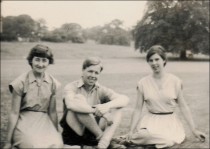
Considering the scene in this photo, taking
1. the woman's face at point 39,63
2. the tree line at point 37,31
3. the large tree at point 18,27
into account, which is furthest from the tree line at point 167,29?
the woman's face at point 39,63

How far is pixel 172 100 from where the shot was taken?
3.74 m

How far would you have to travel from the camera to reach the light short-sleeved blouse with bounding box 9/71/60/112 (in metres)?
3.37

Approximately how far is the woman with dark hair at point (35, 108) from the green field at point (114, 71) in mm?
2316

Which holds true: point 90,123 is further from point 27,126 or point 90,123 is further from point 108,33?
point 108,33

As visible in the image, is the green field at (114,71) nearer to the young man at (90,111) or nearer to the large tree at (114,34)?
the large tree at (114,34)

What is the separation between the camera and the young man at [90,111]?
3.24m

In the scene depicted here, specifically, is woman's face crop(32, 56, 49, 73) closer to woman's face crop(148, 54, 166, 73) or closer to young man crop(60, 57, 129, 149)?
young man crop(60, 57, 129, 149)

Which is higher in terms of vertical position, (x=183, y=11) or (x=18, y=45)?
(x=183, y=11)

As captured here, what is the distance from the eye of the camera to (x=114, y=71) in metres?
15.3

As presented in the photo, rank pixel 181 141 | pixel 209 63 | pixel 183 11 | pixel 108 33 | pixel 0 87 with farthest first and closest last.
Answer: pixel 209 63, pixel 183 11, pixel 108 33, pixel 0 87, pixel 181 141

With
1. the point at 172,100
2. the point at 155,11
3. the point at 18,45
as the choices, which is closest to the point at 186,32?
the point at 155,11

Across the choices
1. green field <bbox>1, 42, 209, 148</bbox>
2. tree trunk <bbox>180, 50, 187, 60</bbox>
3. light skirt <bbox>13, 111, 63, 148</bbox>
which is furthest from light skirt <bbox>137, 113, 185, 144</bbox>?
tree trunk <bbox>180, 50, 187, 60</bbox>

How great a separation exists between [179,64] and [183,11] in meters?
2.77

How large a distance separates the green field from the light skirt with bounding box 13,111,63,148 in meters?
2.32
